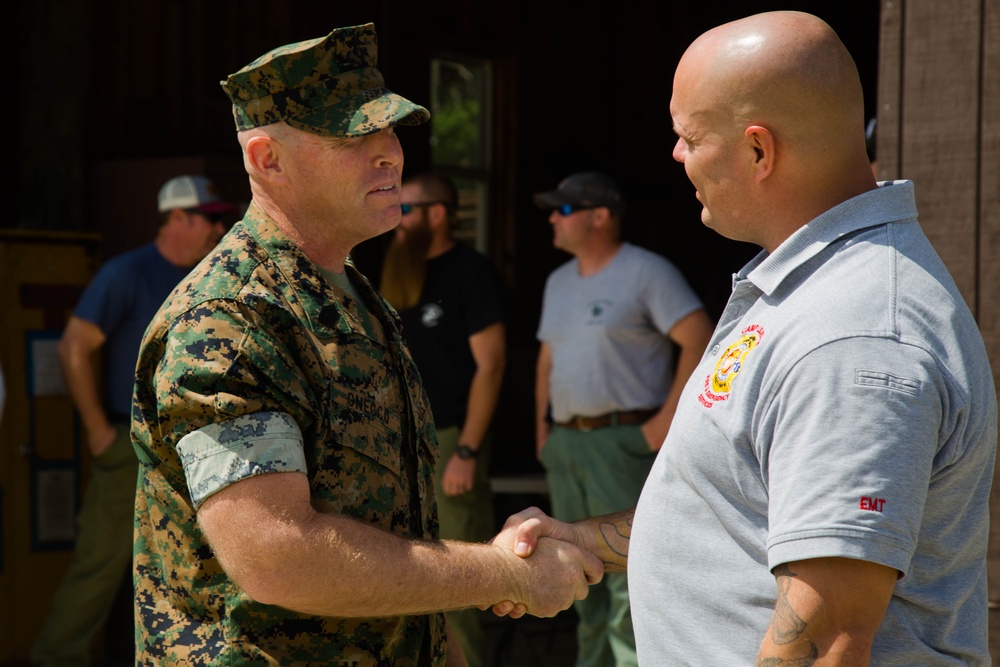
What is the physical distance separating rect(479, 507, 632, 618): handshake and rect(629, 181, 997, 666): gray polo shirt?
32 cm

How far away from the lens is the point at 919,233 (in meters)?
1.61

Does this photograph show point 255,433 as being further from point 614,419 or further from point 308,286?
point 614,419

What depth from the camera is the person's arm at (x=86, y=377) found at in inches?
212

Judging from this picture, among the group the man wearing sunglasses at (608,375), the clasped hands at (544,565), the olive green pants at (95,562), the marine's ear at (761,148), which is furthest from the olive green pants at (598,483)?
the marine's ear at (761,148)

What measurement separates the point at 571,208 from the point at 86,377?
2367 millimetres

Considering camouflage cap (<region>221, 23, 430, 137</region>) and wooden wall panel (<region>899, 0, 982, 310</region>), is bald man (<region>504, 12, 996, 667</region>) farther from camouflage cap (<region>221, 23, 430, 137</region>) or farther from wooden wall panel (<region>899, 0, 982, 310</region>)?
Result: wooden wall panel (<region>899, 0, 982, 310</region>)

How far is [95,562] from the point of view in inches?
213

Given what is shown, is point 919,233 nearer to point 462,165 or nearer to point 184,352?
point 184,352

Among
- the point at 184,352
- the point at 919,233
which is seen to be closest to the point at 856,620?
the point at 919,233

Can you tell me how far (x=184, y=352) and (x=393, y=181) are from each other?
23.1 inches

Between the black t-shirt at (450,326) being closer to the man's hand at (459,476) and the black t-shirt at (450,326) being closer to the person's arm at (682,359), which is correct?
the man's hand at (459,476)

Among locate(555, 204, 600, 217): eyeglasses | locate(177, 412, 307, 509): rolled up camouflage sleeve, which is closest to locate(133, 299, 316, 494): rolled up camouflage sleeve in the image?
locate(177, 412, 307, 509): rolled up camouflage sleeve

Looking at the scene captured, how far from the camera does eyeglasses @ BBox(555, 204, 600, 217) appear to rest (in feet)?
17.7

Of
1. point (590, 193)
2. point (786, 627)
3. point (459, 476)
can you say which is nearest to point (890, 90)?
point (786, 627)
